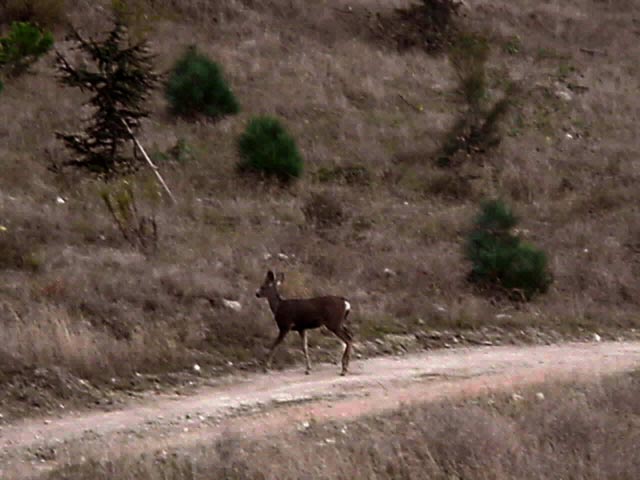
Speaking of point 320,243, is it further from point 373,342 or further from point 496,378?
point 496,378

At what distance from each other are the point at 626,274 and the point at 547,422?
7.91m

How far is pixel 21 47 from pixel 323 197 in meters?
9.14

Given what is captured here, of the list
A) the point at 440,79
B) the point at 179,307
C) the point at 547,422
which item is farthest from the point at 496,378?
the point at 440,79

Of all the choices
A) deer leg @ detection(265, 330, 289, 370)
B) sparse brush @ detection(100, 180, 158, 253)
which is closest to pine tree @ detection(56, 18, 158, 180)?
sparse brush @ detection(100, 180, 158, 253)

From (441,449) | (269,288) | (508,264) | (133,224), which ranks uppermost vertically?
(269,288)

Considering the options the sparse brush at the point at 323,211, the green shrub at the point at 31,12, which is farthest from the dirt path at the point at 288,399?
the green shrub at the point at 31,12

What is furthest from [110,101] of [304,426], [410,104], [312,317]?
[304,426]

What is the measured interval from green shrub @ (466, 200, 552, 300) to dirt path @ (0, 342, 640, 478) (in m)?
2.45

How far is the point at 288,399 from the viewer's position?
10.5 metres

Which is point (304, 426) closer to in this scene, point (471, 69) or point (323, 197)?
point (323, 197)

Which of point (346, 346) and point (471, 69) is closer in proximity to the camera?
point (346, 346)

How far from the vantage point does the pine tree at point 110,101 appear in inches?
770

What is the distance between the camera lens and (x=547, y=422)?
9.95m

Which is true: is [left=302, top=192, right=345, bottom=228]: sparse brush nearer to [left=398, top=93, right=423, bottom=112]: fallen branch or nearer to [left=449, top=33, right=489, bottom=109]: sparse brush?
[left=449, top=33, right=489, bottom=109]: sparse brush
